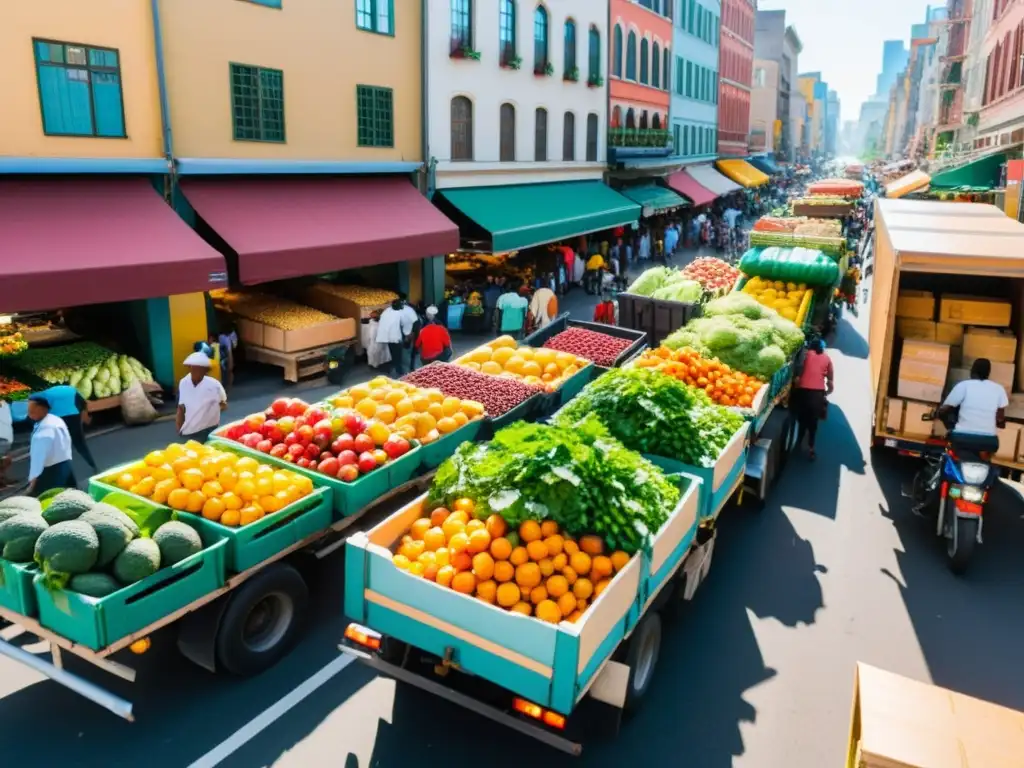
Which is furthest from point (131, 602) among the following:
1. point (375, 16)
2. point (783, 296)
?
point (375, 16)

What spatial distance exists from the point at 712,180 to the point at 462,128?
2783 cm

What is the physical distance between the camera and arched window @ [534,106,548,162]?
2462 cm

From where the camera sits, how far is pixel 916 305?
9.98 m

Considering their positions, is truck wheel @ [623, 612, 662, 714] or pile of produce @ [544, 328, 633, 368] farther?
pile of produce @ [544, 328, 633, 368]

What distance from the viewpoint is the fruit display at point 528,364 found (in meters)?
10.7

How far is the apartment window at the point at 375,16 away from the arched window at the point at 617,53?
47.1ft

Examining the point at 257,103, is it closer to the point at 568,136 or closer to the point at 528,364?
the point at 528,364

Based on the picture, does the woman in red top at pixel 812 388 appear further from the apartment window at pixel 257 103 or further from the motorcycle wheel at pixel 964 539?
the apartment window at pixel 257 103

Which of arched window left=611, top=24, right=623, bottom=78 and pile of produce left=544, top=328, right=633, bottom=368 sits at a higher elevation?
arched window left=611, top=24, right=623, bottom=78

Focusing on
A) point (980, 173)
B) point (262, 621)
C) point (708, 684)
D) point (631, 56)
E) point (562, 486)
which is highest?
point (631, 56)

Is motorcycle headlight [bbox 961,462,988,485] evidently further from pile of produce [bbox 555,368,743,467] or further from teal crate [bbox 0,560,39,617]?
teal crate [bbox 0,560,39,617]

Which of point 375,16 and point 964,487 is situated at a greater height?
point 375,16

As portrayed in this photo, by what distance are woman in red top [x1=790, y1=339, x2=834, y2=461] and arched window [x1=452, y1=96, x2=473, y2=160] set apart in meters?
12.4

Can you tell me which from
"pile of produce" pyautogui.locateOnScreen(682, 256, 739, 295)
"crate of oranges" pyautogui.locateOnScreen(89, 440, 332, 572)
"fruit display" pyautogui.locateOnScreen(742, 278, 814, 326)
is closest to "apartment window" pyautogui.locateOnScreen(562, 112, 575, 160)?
"pile of produce" pyautogui.locateOnScreen(682, 256, 739, 295)
